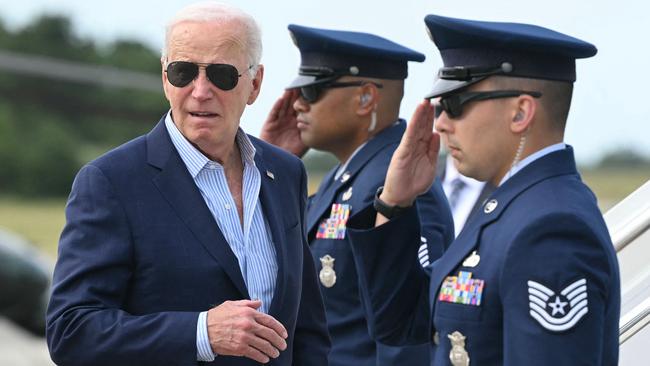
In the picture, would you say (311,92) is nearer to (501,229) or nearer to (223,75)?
(223,75)

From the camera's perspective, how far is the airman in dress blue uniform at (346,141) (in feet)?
Result: 12.7

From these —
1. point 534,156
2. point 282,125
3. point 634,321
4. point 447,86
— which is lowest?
point 634,321

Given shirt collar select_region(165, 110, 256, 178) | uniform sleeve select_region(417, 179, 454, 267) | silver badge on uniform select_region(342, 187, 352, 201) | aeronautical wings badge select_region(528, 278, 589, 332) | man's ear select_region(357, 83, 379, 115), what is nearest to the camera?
aeronautical wings badge select_region(528, 278, 589, 332)

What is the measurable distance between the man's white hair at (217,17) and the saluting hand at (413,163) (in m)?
0.41

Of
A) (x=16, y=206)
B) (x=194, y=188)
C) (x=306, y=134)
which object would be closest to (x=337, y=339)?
(x=306, y=134)

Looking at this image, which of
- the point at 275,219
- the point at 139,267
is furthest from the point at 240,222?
the point at 139,267

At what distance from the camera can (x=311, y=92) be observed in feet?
14.3

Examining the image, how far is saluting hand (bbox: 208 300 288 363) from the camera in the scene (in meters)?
2.49

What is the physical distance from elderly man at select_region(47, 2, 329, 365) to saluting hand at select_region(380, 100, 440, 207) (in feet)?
0.78

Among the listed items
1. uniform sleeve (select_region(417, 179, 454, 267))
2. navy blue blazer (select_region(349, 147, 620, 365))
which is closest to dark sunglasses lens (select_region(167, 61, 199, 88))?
navy blue blazer (select_region(349, 147, 620, 365))

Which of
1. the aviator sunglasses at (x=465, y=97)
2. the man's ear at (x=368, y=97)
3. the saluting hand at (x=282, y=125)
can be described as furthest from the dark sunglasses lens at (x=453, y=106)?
the saluting hand at (x=282, y=125)

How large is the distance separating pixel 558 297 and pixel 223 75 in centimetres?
85

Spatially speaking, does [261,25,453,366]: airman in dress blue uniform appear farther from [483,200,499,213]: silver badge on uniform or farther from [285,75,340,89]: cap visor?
[483,200,499,213]: silver badge on uniform

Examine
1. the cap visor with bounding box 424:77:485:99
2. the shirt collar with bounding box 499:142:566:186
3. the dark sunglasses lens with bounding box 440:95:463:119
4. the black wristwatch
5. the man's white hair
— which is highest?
the man's white hair
